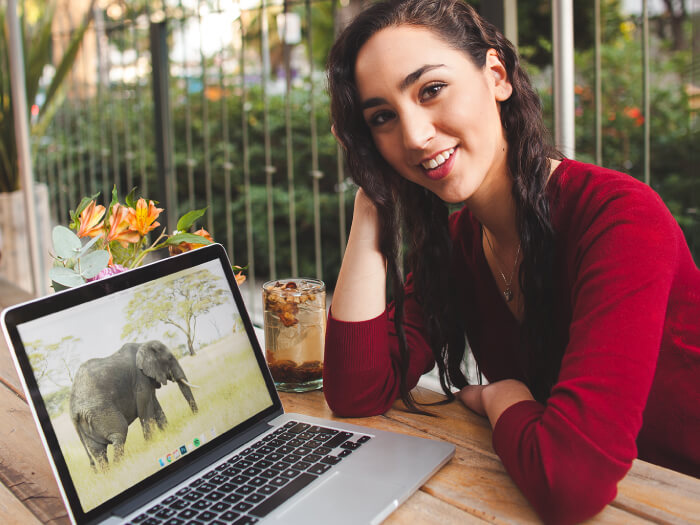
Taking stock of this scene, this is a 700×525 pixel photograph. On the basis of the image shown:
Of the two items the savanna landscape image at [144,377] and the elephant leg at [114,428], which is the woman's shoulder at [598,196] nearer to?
the savanna landscape image at [144,377]

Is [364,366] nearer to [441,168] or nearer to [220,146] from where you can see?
[441,168]

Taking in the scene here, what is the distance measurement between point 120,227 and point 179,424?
1.18ft

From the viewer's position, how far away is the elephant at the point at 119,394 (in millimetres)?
810

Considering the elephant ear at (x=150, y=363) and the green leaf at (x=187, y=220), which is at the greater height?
the green leaf at (x=187, y=220)

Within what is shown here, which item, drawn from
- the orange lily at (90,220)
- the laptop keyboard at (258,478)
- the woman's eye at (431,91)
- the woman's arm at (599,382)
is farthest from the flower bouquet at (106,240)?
the woman's arm at (599,382)

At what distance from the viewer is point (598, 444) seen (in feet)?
2.73

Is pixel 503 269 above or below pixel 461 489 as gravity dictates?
above

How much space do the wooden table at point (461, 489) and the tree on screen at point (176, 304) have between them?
0.81 ft

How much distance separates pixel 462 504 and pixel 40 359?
1.78 ft

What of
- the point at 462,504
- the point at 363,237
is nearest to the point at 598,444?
the point at 462,504

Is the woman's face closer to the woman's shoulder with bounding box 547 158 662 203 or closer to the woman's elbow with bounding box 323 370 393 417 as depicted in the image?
the woman's shoulder with bounding box 547 158 662 203

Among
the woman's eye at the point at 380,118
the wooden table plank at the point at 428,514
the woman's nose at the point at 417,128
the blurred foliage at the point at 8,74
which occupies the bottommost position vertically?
the wooden table plank at the point at 428,514

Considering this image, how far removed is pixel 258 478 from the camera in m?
0.86

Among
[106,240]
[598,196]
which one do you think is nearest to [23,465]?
[106,240]
